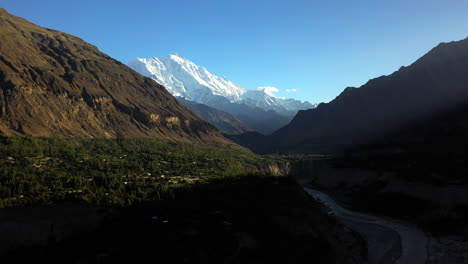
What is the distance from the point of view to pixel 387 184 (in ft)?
399

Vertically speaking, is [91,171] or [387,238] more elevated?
[91,171]

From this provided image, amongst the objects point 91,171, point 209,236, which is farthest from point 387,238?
point 91,171

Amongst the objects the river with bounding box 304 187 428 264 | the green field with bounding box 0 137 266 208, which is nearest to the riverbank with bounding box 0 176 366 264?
the river with bounding box 304 187 428 264

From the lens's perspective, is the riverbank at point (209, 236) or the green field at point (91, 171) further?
the green field at point (91, 171)

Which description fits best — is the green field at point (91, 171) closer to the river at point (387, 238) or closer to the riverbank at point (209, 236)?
the riverbank at point (209, 236)

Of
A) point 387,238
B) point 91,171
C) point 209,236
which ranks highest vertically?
point 91,171

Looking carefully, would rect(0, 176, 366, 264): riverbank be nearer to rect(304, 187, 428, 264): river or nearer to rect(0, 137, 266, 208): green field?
rect(304, 187, 428, 264): river

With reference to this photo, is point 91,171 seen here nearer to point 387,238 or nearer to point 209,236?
point 209,236

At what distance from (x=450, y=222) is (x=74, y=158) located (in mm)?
153638

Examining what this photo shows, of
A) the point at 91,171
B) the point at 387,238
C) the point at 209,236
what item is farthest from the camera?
the point at 91,171

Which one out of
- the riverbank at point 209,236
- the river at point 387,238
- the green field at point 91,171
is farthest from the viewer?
the green field at point 91,171

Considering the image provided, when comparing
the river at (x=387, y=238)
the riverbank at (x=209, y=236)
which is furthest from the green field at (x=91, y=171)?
the river at (x=387, y=238)

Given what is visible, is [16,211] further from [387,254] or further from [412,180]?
[412,180]

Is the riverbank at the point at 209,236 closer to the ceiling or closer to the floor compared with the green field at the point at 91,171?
closer to the floor
